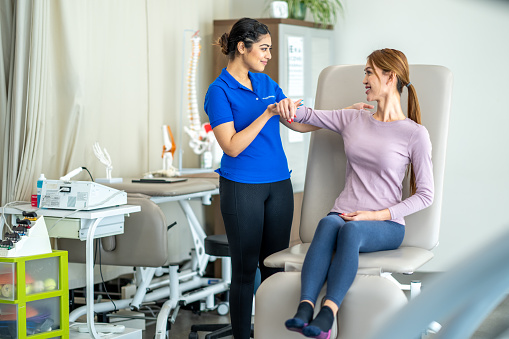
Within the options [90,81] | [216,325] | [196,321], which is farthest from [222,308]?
[90,81]

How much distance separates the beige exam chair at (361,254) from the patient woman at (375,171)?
7cm

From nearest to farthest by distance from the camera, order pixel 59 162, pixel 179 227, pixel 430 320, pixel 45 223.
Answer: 1. pixel 430 320
2. pixel 45 223
3. pixel 59 162
4. pixel 179 227

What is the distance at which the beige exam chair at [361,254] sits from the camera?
1679mm

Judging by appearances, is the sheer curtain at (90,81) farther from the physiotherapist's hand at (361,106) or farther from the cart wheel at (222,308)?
the physiotherapist's hand at (361,106)

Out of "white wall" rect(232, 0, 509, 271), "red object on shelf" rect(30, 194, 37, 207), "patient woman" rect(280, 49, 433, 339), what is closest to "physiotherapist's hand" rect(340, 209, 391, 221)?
"patient woman" rect(280, 49, 433, 339)

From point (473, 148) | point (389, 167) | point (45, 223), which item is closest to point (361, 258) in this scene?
point (389, 167)

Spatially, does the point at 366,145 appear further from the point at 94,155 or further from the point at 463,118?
the point at 463,118

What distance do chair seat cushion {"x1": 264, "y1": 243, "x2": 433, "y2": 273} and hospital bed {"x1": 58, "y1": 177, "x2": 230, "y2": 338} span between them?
35.2 inches

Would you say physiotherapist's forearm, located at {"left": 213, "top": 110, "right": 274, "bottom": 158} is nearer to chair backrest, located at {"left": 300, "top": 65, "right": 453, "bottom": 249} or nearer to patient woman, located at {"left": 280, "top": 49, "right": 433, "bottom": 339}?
patient woman, located at {"left": 280, "top": 49, "right": 433, "bottom": 339}

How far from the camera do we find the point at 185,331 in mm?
3051

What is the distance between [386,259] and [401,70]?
0.61 metres

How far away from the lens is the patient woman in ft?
5.85

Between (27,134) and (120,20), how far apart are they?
99 centimetres

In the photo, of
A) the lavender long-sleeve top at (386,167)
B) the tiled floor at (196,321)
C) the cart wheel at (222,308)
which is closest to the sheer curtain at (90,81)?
the tiled floor at (196,321)
